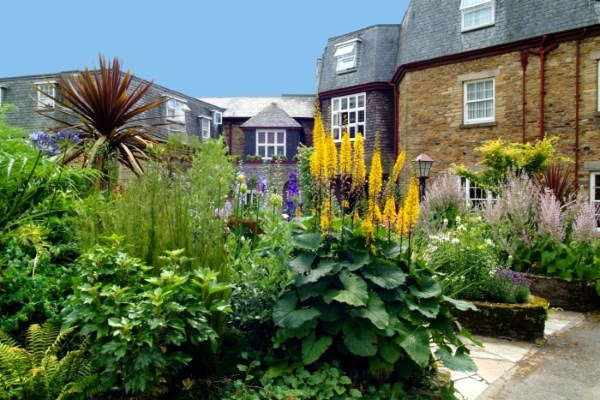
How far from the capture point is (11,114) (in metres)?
22.8

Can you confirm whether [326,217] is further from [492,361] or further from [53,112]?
[53,112]

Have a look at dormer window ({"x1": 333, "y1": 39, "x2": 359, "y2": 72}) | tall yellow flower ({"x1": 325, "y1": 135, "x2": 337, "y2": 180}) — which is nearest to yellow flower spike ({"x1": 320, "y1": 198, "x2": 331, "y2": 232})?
tall yellow flower ({"x1": 325, "y1": 135, "x2": 337, "y2": 180})

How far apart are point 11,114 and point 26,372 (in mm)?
24896

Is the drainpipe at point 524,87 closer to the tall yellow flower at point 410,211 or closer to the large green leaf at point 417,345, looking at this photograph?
the tall yellow flower at point 410,211

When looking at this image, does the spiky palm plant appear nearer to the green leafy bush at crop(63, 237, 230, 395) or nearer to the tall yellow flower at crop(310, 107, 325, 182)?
the green leafy bush at crop(63, 237, 230, 395)

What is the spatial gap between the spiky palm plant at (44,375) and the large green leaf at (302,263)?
3.92 ft

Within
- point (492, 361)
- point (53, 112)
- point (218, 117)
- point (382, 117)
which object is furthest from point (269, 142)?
point (492, 361)

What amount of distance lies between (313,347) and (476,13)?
594 inches

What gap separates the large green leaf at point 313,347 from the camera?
258cm

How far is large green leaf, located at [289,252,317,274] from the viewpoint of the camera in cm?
273

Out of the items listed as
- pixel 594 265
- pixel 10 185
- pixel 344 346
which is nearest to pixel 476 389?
pixel 344 346

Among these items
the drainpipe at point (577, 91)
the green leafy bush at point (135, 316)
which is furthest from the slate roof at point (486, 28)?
the green leafy bush at point (135, 316)

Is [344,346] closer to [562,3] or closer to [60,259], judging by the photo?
[60,259]

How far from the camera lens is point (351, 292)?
261 centimetres
